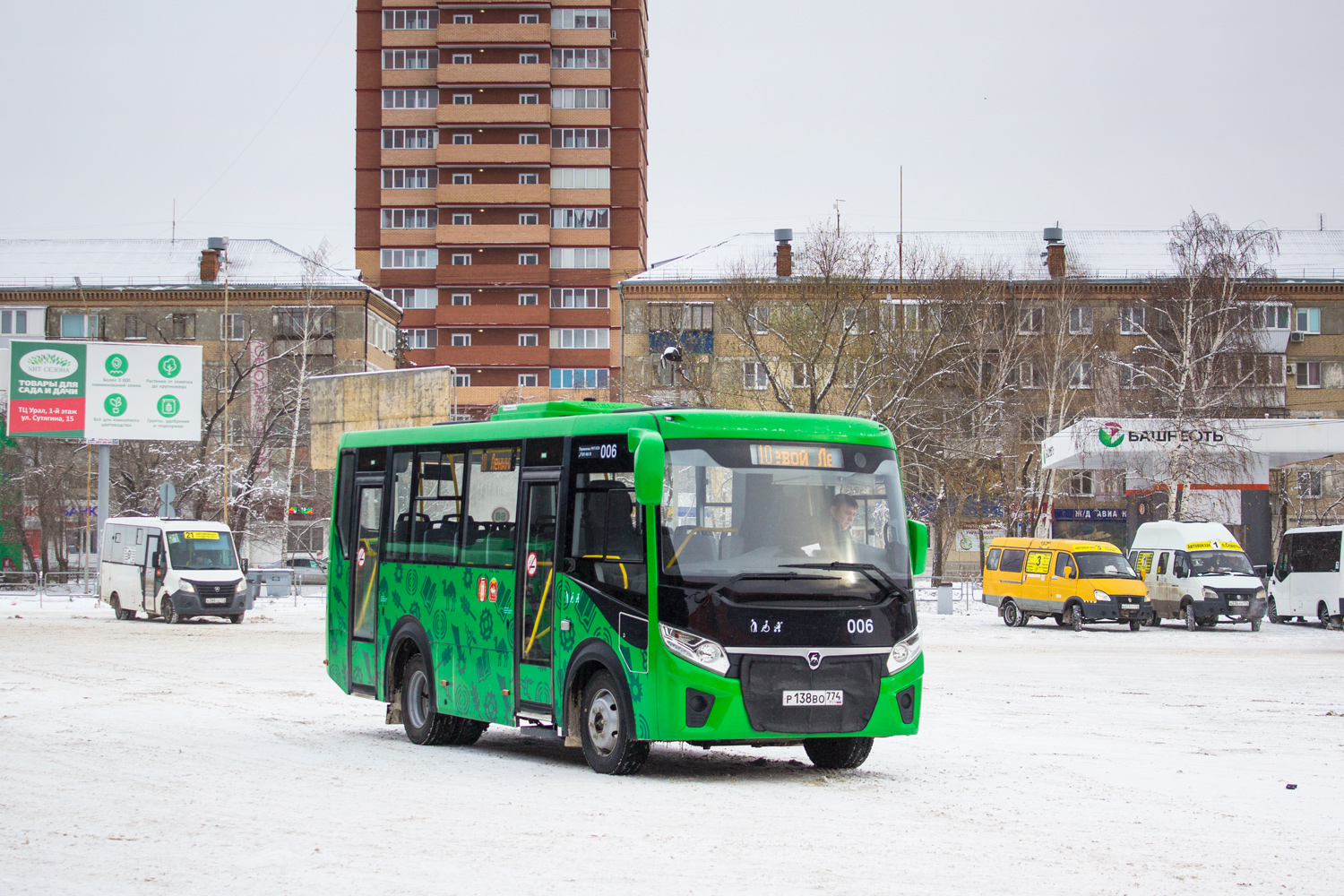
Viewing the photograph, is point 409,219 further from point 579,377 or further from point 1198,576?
point 1198,576

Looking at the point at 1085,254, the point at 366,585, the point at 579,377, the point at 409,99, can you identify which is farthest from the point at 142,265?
the point at 366,585

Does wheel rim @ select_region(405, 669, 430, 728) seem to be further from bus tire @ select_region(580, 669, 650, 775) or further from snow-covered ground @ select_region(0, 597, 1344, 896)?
bus tire @ select_region(580, 669, 650, 775)

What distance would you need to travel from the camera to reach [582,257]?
104 m

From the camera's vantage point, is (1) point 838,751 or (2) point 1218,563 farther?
(2) point 1218,563

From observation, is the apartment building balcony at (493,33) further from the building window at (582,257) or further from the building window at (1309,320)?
the building window at (1309,320)

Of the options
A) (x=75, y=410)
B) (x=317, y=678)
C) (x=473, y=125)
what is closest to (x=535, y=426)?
(x=317, y=678)

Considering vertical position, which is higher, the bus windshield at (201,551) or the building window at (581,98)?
the building window at (581,98)

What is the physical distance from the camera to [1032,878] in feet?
25.3

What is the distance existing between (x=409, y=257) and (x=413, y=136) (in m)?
8.20

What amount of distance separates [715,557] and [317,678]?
40.2 feet

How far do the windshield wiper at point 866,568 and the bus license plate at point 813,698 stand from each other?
92cm

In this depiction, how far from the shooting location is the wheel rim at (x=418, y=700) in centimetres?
1441

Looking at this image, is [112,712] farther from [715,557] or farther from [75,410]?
[75,410]

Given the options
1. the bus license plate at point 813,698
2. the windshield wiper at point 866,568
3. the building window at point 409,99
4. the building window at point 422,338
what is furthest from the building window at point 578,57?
the bus license plate at point 813,698
